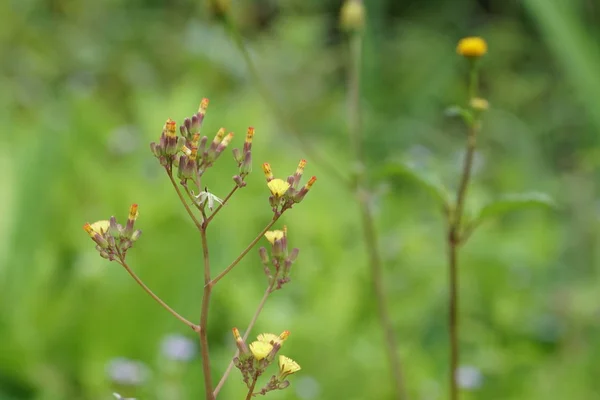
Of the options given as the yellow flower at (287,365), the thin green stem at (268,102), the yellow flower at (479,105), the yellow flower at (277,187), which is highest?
the thin green stem at (268,102)

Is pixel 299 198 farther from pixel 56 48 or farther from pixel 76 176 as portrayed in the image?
pixel 56 48

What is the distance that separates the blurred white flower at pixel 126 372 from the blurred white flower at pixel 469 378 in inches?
17.4

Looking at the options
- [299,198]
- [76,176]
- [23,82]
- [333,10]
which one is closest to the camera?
[299,198]

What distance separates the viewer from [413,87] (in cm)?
287

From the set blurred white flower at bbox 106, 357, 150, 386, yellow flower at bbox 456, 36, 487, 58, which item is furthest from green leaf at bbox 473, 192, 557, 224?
blurred white flower at bbox 106, 357, 150, 386

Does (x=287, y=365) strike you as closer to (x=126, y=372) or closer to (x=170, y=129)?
(x=170, y=129)

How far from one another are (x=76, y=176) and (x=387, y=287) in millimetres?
681

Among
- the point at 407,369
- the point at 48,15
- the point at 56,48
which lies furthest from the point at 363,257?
the point at 48,15

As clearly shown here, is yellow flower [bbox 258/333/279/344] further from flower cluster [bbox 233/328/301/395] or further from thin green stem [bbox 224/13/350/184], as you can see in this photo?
thin green stem [bbox 224/13/350/184]

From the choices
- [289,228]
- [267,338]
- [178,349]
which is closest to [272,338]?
[267,338]

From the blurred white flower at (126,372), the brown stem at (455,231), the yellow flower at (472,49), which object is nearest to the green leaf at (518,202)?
Answer: the brown stem at (455,231)

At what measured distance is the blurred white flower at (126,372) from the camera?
3.44ft

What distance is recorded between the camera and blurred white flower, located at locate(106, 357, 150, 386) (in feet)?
3.44

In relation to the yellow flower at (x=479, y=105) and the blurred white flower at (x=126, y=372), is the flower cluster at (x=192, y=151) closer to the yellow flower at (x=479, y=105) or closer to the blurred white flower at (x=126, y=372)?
the yellow flower at (x=479, y=105)
